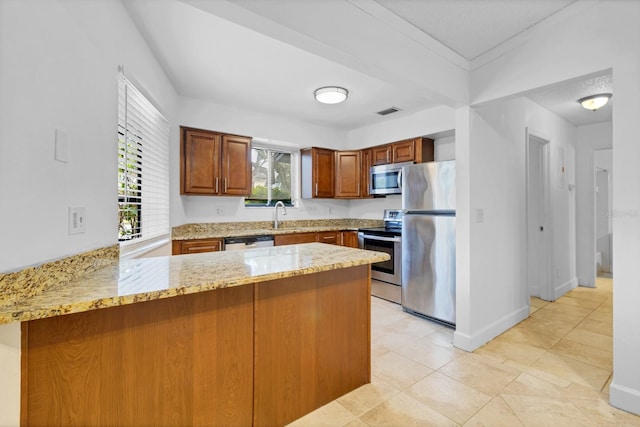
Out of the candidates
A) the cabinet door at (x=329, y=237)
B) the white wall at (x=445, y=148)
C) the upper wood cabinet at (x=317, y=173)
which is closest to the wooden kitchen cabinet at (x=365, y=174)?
the upper wood cabinet at (x=317, y=173)

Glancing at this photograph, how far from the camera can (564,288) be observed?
13.2 feet

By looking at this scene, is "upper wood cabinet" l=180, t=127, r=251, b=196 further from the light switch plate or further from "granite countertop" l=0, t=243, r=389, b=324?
the light switch plate

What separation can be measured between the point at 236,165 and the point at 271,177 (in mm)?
930

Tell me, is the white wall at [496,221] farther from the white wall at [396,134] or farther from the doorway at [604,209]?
the doorway at [604,209]

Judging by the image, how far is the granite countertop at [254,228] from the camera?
11.6 feet

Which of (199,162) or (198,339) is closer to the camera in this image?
(198,339)

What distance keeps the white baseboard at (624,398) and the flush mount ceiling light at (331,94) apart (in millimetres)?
3112

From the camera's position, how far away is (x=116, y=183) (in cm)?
179

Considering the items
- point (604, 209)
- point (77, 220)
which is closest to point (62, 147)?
point (77, 220)

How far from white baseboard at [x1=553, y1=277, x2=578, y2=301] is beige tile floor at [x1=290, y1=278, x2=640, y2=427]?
0.64m

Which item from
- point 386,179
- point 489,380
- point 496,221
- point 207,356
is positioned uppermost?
point 386,179

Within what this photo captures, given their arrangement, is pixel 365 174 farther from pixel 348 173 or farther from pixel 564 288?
pixel 564 288

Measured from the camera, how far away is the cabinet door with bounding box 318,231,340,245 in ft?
14.1

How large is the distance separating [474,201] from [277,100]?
97.1 inches
